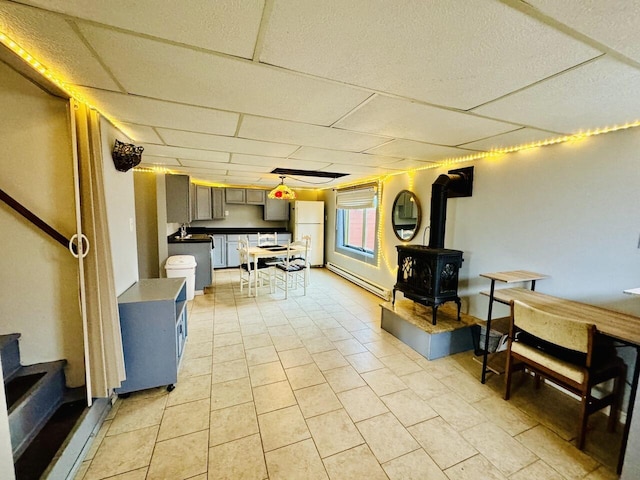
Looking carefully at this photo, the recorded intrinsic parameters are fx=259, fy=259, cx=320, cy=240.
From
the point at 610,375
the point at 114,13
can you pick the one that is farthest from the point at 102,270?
the point at 610,375

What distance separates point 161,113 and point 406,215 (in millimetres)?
3321

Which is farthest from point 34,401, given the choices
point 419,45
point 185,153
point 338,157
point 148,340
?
point 338,157

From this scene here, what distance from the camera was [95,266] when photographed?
1.63m

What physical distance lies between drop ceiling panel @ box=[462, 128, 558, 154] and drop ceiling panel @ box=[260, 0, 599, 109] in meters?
0.93

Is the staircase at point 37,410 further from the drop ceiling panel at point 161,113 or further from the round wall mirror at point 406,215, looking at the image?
the round wall mirror at point 406,215

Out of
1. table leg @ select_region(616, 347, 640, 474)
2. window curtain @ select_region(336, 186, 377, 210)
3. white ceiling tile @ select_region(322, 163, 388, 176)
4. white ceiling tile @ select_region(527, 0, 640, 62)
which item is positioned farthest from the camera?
window curtain @ select_region(336, 186, 377, 210)

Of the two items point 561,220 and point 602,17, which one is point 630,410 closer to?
point 561,220

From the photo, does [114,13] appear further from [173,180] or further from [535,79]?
[173,180]

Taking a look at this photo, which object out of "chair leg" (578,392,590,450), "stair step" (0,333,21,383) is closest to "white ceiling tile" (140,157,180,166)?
"stair step" (0,333,21,383)

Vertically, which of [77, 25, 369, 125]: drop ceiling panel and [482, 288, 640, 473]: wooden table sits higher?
[77, 25, 369, 125]: drop ceiling panel

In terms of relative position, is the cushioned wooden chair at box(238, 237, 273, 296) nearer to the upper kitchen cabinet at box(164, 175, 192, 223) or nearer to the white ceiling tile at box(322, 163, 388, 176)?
the upper kitchen cabinet at box(164, 175, 192, 223)

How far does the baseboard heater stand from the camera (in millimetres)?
4477

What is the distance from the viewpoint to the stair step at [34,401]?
53.1 inches

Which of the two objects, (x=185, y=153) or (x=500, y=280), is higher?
Answer: (x=185, y=153)
